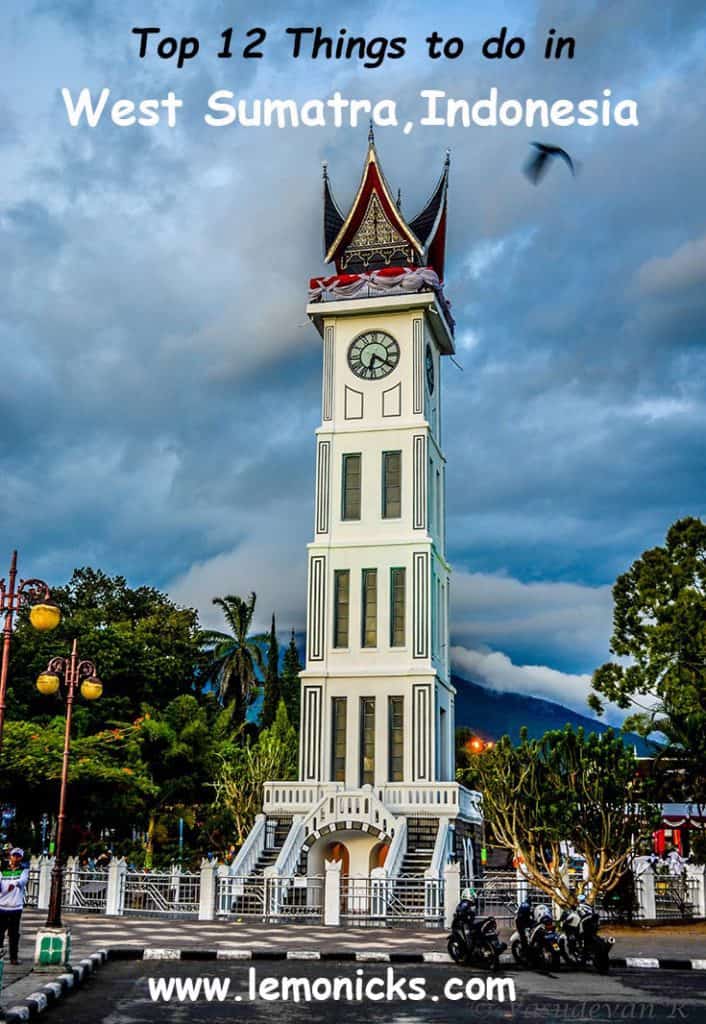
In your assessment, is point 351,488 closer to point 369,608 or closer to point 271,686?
point 369,608

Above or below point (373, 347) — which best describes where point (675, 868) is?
below

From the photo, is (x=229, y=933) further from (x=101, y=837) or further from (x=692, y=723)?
(x=101, y=837)

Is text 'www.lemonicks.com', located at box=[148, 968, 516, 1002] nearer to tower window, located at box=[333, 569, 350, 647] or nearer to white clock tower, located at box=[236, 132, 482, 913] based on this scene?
white clock tower, located at box=[236, 132, 482, 913]

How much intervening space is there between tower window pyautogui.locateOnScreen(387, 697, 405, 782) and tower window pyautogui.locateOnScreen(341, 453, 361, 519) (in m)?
6.31

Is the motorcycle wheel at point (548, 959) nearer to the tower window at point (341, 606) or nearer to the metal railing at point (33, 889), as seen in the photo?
the metal railing at point (33, 889)

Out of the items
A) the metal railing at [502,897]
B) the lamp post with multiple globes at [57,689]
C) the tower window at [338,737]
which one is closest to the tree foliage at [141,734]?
the tower window at [338,737]

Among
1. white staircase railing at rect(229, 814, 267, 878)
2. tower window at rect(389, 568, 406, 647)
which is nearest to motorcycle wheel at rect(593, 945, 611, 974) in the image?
white staircase railing at rect(229, 814, 267, 878)

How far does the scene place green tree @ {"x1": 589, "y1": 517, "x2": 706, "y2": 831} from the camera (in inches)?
1124

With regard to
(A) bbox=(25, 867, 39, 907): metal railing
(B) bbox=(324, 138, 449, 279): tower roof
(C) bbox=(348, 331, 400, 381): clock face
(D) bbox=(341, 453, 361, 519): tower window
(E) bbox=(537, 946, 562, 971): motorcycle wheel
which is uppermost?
(B) bbox=(324, 138, 449, 279): tower roof

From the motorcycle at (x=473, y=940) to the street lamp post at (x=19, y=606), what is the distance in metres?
7.44

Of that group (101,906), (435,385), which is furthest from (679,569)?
(101,906)

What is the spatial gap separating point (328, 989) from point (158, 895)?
14063mm

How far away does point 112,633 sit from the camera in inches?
1869

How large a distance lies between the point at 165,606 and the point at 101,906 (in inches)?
1284
